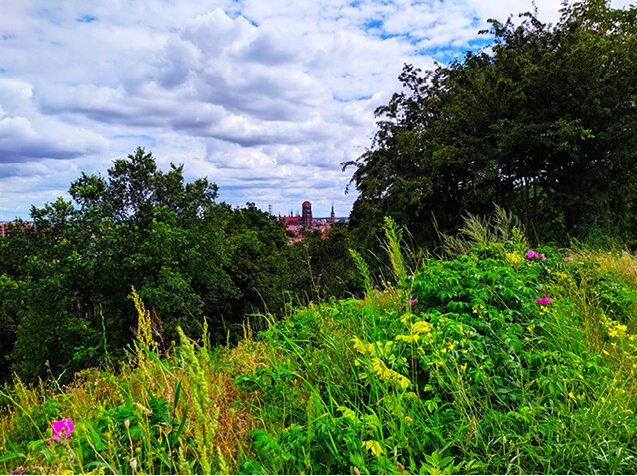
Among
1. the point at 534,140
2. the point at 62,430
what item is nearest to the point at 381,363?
the point at 62,430

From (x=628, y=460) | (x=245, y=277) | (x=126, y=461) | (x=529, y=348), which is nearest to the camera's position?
(x=126, y=461)

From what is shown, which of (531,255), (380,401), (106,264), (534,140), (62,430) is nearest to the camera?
(62,430)

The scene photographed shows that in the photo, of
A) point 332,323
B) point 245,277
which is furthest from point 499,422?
point 245,277

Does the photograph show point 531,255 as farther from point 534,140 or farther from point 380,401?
point 534,140

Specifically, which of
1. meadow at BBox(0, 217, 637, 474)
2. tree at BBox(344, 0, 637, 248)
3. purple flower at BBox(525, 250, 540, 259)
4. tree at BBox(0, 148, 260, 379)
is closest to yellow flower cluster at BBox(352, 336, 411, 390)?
meadow at BBox(0, 217, 637, 474)

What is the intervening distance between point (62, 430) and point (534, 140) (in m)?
10.2

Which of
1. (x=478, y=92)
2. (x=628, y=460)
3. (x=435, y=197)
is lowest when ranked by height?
(x=628, y=460)

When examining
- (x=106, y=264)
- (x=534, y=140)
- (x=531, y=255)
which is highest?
(x=534, y=140)

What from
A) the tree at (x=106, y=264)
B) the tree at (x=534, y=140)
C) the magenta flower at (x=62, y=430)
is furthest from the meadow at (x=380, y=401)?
the tree at (x=106, y=264)

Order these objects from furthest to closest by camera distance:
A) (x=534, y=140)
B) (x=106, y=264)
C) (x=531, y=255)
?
(x=106, y=264)
(x=534, y=140)
(x=531, y=255)

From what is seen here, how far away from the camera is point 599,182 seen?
10.4 meters

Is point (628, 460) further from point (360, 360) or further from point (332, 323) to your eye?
point (332, 323)

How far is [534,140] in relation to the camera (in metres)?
9.48

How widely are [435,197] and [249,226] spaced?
51.5ft
